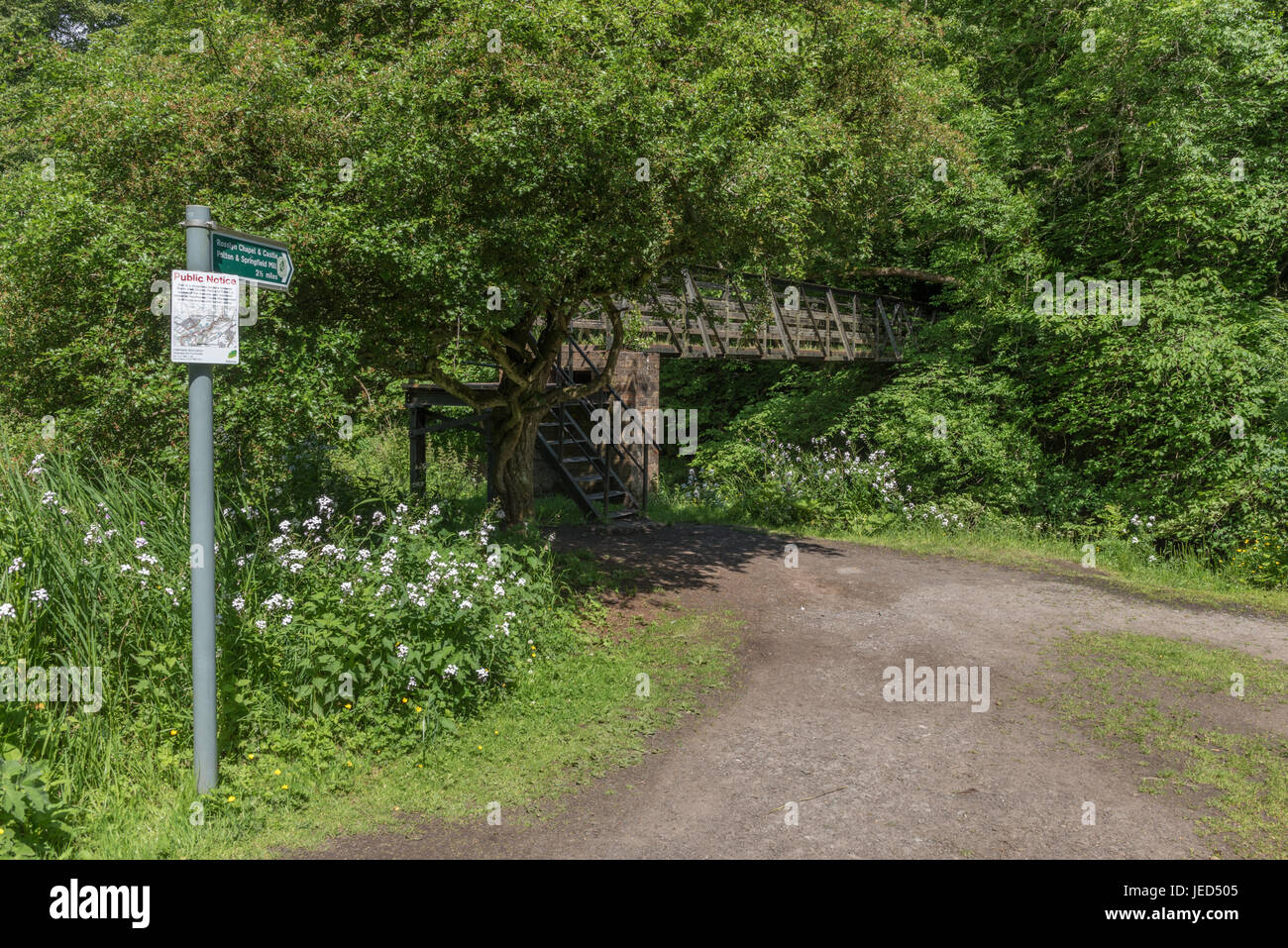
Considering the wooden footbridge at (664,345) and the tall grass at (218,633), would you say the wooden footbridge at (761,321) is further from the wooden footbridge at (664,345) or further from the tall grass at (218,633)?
the tall grass at (218,633)

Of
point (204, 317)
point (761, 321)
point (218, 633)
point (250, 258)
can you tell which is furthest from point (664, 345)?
point (204, 317)

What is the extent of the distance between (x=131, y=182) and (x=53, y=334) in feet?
4.61

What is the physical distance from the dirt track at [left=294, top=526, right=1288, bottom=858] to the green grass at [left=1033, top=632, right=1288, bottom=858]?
190 millimetres

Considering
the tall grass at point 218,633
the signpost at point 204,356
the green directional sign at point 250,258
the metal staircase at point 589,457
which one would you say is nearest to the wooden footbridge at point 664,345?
the metal staircase at point 589,457

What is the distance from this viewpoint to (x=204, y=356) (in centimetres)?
415

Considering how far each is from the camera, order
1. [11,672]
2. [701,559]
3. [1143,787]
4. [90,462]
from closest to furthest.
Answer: [11,672]
[1143,787]
[90,462]
[701,559]

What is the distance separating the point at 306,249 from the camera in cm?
642

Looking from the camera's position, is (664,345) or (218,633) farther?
(664,345)

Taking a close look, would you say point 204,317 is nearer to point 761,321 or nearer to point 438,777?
point 438,777

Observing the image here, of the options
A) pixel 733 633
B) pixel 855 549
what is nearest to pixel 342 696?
pixel 733 633

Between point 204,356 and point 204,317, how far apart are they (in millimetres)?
184

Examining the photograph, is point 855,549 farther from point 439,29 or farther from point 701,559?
point 439,29

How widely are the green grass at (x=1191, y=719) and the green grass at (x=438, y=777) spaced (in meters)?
2.97

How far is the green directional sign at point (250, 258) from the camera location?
4242 millimetres
